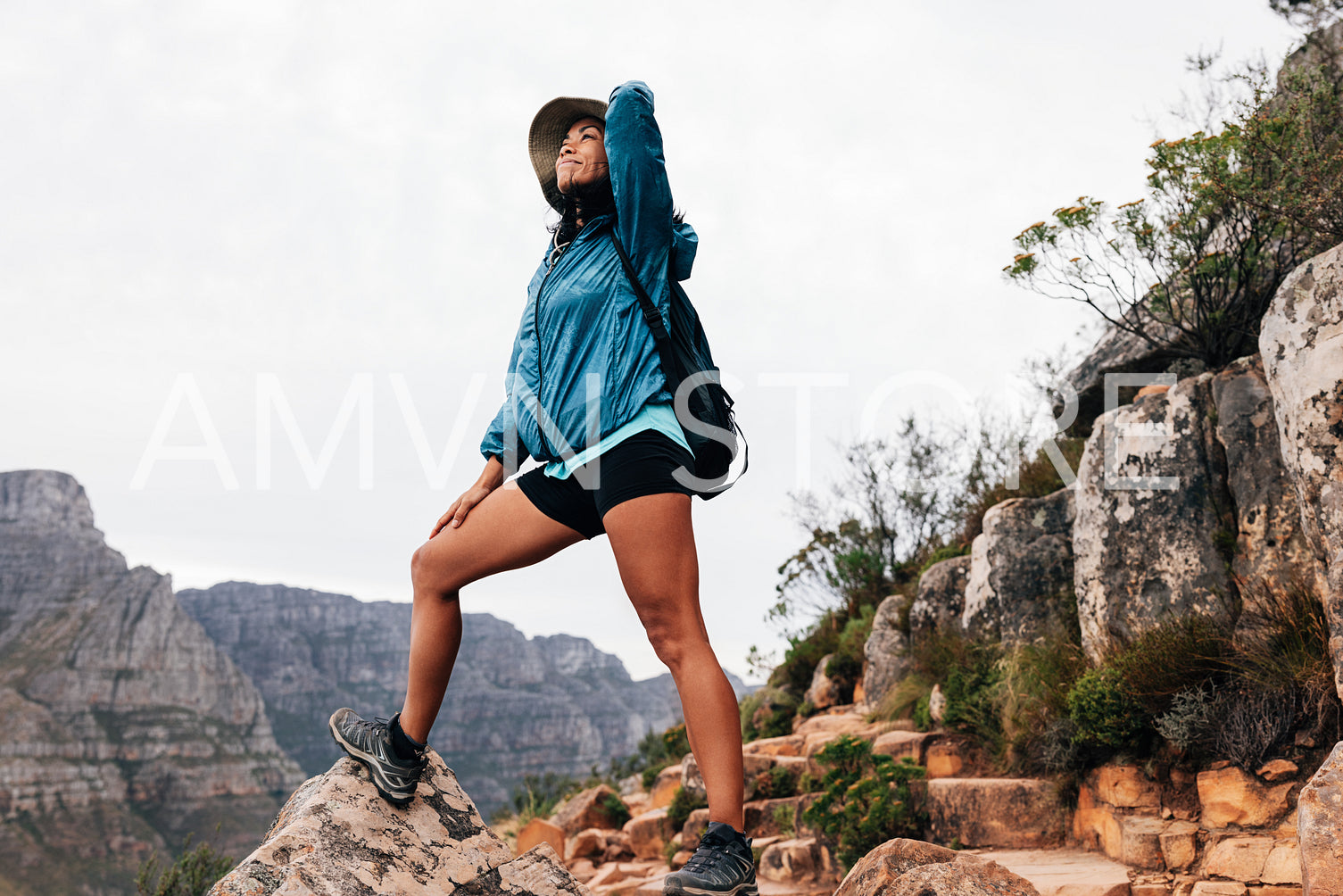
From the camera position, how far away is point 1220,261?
6801 millimetres

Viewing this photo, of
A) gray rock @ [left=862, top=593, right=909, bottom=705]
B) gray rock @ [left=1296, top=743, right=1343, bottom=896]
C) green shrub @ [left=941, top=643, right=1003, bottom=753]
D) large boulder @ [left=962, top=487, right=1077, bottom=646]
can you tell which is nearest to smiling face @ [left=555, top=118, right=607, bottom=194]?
gray rock @ [left=1296, top=743, right=1343, bottom=896]

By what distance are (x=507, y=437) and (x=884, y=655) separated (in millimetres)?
8164

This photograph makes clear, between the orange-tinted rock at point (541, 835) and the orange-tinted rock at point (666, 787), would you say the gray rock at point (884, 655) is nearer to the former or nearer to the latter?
the orange-tinted rock at point (666, 787)

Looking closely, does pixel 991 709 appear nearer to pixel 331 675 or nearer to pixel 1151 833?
pixel 1151 833

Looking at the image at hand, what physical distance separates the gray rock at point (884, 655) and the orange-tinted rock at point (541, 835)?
3.63m

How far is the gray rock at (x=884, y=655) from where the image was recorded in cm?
951

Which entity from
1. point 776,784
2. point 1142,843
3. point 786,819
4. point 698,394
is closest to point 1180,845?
point 1142,843

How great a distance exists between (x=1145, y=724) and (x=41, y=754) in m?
72.0

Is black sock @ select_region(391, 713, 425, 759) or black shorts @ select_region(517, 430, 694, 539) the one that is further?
black sock @ select_region(391, 713, 425, 759)

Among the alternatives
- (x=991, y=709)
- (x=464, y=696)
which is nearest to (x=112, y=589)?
(x=464, y=696)

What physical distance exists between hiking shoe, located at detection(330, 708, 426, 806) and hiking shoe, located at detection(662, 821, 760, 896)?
33.4 inches

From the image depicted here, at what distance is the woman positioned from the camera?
6.48ft

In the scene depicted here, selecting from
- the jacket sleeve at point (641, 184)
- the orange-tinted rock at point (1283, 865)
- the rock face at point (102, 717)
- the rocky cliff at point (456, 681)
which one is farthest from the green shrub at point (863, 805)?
the rocky cliff at point (456, 681)

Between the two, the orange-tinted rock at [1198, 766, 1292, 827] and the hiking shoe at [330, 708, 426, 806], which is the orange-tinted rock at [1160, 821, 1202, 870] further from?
the hiking shoe at [330, 708, 426, 806]
